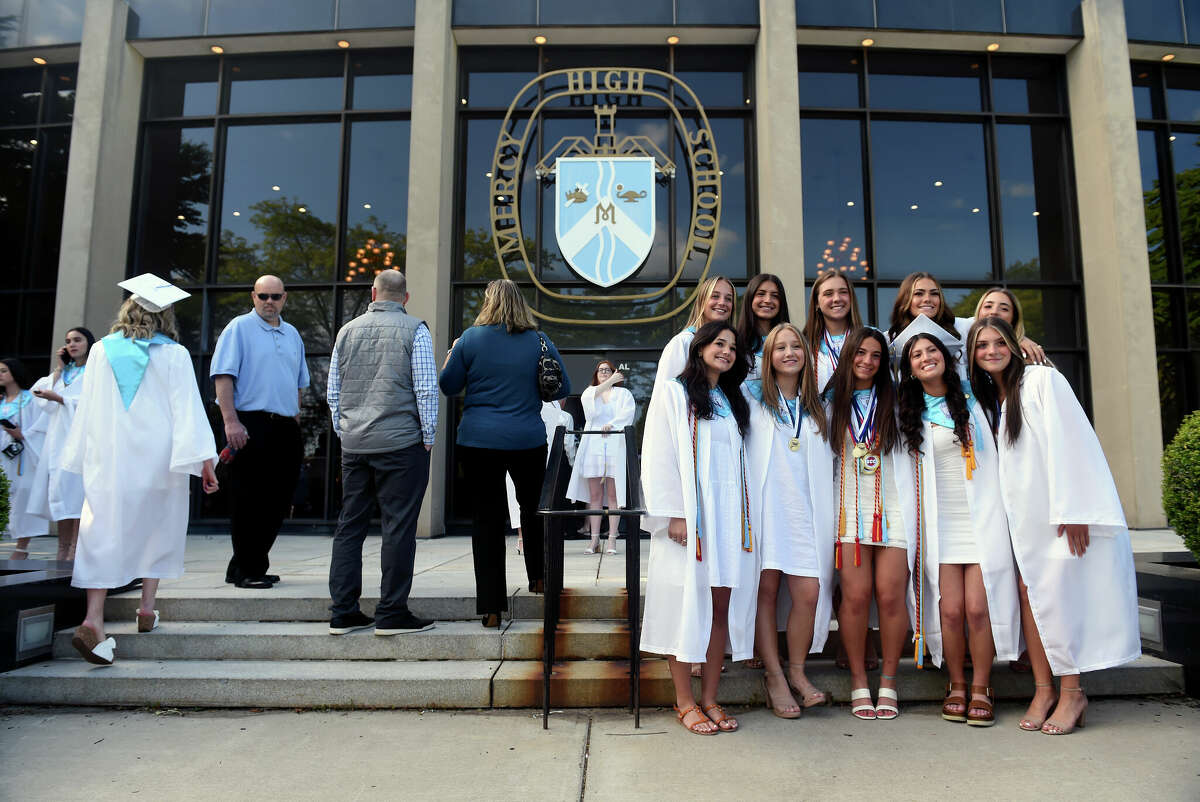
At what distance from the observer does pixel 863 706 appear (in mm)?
3332

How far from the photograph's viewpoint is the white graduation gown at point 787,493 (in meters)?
3.38

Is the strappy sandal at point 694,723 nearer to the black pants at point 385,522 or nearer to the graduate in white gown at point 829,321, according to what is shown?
the black pants at point 385,522

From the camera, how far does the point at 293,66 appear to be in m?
10.4

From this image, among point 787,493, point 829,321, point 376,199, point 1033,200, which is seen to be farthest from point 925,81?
point 787,493

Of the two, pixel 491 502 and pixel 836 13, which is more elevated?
pixel 836 13

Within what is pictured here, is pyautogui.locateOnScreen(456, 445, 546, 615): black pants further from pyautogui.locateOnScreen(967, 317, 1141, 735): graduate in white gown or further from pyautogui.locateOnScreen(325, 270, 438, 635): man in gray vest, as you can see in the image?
pyautogui.locateOnScreen(967, 317, 1141, 735): graduate in white gown

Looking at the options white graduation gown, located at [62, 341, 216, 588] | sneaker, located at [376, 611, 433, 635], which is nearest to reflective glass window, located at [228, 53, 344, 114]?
white graduation gown, located at [62, 341, 216, 588]

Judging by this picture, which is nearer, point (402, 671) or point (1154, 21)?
point (402, 671)

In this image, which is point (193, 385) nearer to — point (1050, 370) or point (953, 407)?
point (953, 407)

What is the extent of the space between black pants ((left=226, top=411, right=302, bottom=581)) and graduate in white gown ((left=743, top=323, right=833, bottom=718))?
3.22 meters

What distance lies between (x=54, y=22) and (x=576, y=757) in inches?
509

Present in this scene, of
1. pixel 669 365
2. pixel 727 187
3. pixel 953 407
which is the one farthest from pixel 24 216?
pixel 953 407

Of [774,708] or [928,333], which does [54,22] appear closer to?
[928,333]

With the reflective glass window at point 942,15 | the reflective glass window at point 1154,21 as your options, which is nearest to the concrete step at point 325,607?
the reflective glass window at point 942,15
